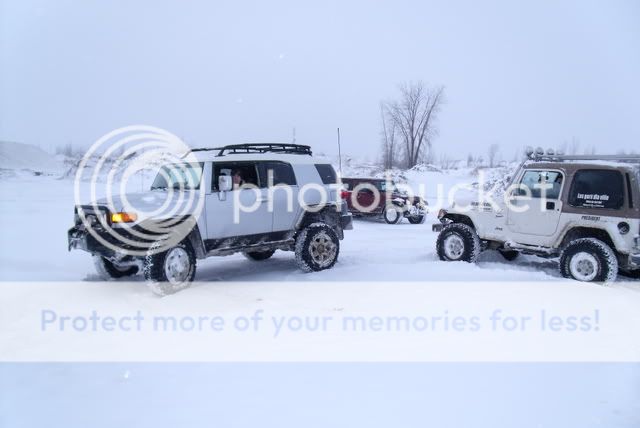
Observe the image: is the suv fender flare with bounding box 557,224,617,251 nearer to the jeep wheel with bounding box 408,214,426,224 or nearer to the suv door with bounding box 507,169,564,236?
the suv door with bounding box 507,169,564,236

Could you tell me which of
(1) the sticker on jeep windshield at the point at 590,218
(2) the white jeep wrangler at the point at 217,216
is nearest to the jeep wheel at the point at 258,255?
(2) the white jeep wrangler at the point at 217,216

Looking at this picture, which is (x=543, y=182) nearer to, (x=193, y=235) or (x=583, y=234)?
(x=583, y=234)

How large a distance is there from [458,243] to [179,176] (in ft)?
17.9

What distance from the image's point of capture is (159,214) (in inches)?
262

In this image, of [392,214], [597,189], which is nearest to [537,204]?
[597,189]

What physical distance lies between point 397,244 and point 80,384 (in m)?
8.70

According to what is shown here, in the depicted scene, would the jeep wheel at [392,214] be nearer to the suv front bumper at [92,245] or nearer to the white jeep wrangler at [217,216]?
the white jeep wrangler at [217,216]

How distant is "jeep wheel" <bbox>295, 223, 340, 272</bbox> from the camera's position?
8.09 metres

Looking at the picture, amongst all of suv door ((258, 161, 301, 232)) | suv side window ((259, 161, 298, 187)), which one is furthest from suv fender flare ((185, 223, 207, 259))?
suv side window ((259, 161, 298, 187))

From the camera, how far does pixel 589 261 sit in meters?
7.45

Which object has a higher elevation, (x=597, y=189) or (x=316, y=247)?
(x=597, y=189)

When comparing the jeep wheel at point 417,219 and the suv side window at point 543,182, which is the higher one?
the suv side window at point 543,182

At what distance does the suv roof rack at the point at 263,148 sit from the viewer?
7906 mm

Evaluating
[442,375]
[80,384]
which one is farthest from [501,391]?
[80,384]
